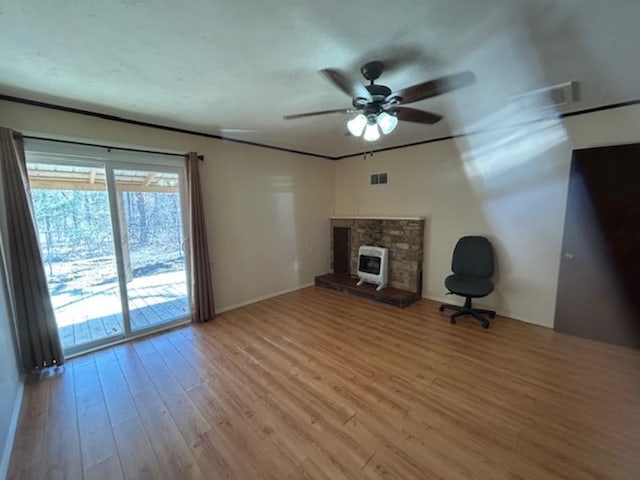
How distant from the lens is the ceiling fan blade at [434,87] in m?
1.51

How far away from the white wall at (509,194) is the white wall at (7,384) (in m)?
4.42

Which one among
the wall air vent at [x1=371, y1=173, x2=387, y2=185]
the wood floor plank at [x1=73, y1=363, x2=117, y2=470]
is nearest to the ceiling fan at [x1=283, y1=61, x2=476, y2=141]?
the wall air vent at [x1=371, y1=173, x2=387, y2=185]

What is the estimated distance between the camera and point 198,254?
3.33 metres

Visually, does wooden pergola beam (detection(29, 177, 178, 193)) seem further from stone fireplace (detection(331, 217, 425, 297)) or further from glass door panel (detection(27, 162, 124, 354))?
stone fireplace (detection(331, 217, 425, 297))

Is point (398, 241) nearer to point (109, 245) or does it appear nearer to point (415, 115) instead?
point (415, 115)

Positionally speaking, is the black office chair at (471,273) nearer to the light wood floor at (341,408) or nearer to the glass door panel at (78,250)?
the light wood floor at (341,408)

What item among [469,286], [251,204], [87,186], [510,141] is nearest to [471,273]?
[469,286]

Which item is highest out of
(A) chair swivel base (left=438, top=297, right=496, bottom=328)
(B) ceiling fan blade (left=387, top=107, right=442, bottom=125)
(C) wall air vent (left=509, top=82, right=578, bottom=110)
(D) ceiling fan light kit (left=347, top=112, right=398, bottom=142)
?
(C) wall air vent (left=509, top=82, right=578, bottom=110)

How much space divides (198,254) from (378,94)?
2.71 m

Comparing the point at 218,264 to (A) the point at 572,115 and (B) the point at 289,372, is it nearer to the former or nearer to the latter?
(B) the point at 289,372

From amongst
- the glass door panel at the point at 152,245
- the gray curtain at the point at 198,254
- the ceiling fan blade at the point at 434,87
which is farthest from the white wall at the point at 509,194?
the glass door panel at the point at 152,245

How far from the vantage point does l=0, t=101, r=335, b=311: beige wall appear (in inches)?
→ 111

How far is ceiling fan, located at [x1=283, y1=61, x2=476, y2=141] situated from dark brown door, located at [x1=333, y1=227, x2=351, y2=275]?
3.05m

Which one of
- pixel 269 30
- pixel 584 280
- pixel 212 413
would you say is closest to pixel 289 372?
pixel 212 413
